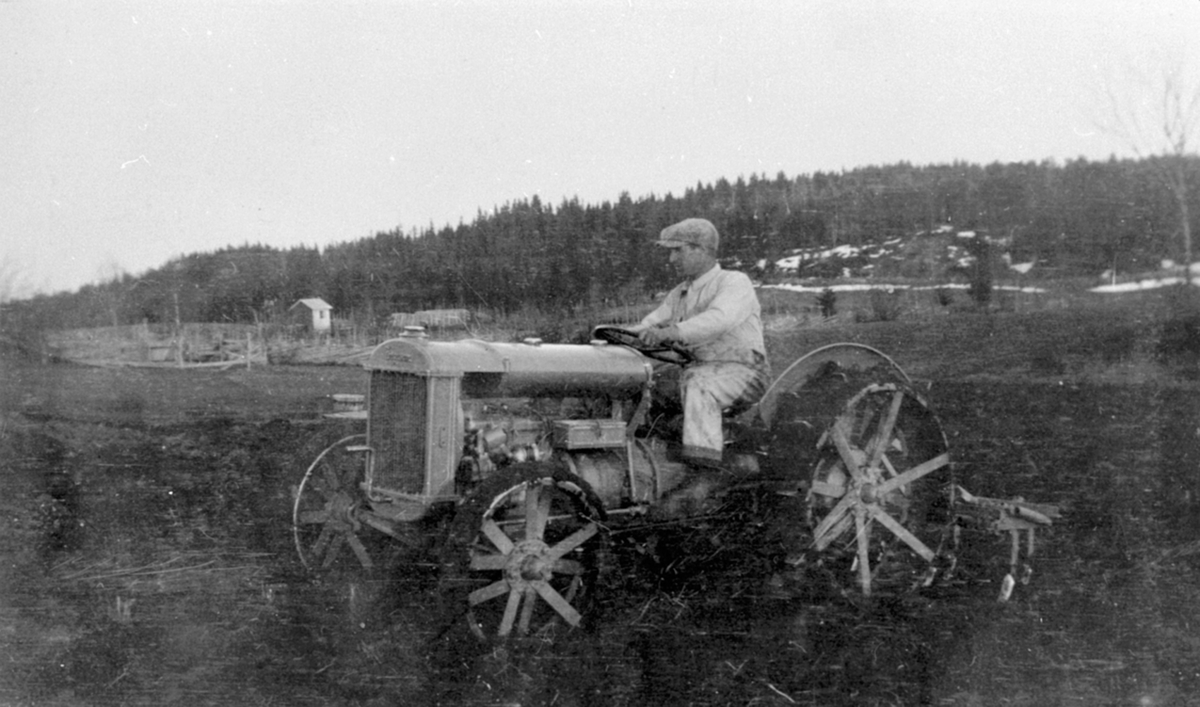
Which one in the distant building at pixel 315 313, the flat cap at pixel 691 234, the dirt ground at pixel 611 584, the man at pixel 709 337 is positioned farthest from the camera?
the distant building at pixel 315 313

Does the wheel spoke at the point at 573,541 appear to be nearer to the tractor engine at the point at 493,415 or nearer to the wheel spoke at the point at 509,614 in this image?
the wheel spoke at the point at 509,614

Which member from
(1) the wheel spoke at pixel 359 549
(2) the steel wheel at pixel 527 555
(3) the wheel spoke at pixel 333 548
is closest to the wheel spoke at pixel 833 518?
(2) the steel wheel at pixel 527 555

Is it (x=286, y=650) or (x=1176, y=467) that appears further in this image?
(x=1176, y=467)

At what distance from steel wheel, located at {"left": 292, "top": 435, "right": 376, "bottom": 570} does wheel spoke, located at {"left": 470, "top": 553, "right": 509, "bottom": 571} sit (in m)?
1.35

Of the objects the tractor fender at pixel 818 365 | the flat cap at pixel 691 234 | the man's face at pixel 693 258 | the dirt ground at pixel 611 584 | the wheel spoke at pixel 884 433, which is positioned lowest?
the dirt ground at pixel 611 584

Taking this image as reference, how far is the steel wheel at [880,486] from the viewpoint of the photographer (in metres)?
5.18

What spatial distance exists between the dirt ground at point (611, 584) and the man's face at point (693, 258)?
148cm

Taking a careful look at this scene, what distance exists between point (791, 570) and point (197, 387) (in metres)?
5.33

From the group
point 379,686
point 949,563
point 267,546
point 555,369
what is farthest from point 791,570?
point 267,546

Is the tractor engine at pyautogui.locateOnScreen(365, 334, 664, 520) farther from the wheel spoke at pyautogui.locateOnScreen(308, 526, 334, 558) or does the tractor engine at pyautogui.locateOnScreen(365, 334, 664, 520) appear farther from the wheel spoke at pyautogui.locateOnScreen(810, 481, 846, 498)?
the wheel spoke at pyautogui.locateOnScreen(810, 481, 846, 498)

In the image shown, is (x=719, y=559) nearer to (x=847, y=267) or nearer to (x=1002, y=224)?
(x=847, y=267)

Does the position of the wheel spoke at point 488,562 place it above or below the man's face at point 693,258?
below

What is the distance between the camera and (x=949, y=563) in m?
5.39

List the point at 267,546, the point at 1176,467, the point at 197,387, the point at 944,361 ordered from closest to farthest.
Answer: the point at 267,546, the point at 1176,467, the point at 197,387, the point at 944,361
